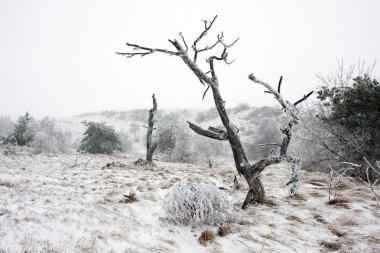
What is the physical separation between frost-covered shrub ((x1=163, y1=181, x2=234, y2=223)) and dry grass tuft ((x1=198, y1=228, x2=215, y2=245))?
14.7 inches

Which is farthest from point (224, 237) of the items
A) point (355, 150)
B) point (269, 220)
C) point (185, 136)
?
point (185, 136)

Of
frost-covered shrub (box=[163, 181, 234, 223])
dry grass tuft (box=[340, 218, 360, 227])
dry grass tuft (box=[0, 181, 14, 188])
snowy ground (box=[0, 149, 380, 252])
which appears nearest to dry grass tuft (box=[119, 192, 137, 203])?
snowy ground (box=[0, 149, 380, 252])

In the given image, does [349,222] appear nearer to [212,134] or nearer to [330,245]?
[330,245]

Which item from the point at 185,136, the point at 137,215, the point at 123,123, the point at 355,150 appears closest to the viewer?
the point at 137,215

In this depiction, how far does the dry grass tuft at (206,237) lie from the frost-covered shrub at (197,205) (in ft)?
1.22

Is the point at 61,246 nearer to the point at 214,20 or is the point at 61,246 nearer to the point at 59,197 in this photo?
the point at 59,197

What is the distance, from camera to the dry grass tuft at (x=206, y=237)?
3623mm

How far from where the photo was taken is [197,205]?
4.20 metres

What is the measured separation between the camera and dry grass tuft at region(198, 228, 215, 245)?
3.62 meters

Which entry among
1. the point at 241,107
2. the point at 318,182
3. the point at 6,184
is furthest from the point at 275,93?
the point at 241,107

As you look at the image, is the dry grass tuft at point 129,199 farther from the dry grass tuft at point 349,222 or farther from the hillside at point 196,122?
the hillside at point 196,122

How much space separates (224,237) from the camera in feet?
12.3

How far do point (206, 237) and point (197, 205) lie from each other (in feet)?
1.92

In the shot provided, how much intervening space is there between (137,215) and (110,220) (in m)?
0.54
